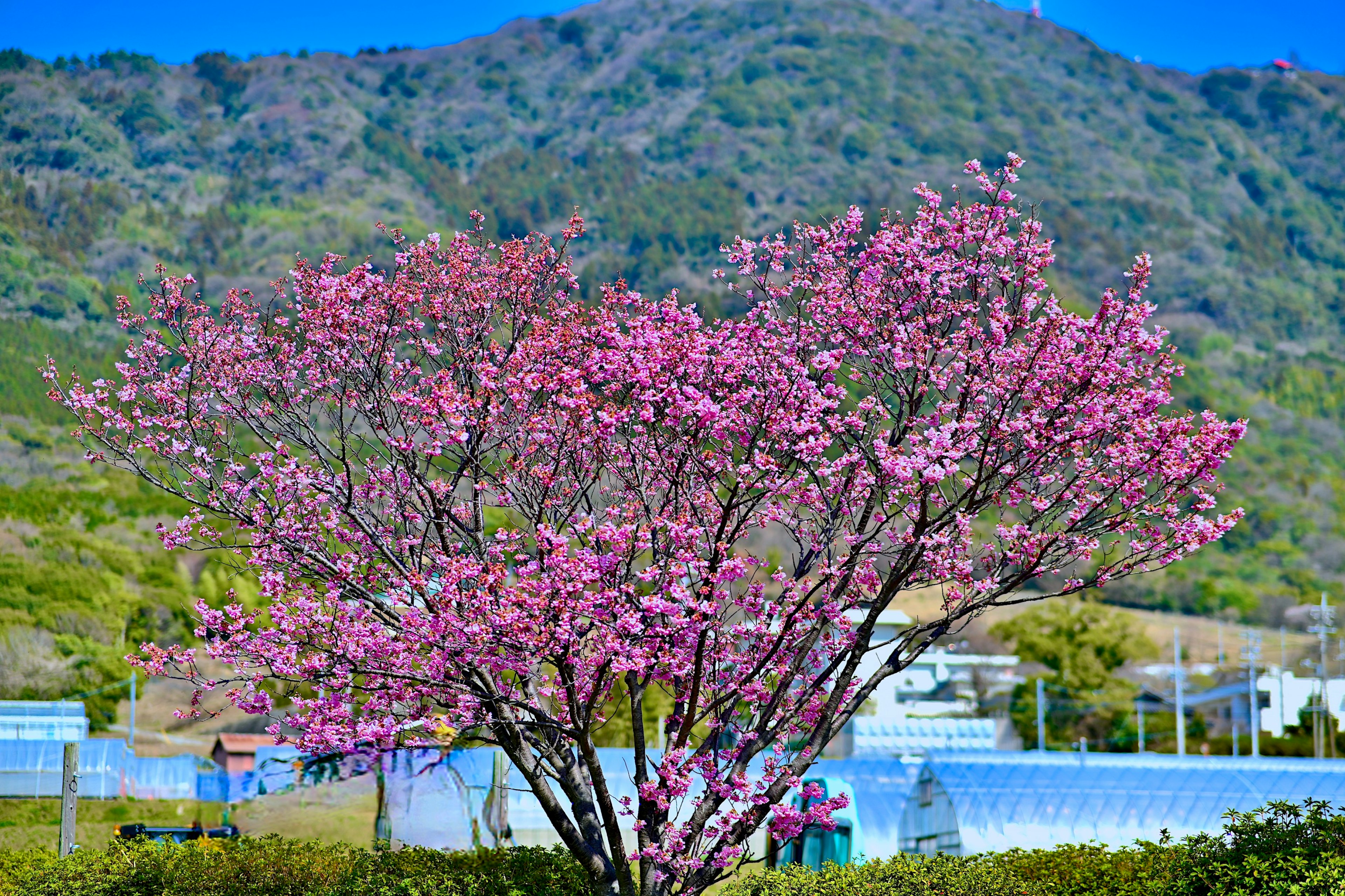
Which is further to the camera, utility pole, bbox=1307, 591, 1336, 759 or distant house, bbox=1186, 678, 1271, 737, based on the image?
distant house, bbox=1186, 678, 1271, 737

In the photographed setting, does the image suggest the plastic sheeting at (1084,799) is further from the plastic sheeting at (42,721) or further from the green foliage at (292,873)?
the plastic sheeting at (42,721)

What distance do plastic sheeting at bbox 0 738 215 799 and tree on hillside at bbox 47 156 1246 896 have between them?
1009 inches

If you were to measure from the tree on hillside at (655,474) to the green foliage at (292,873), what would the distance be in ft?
4.49

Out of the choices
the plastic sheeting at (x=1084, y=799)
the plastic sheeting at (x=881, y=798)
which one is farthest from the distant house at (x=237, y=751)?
the plastic sheeting at (x=1084, y=799)

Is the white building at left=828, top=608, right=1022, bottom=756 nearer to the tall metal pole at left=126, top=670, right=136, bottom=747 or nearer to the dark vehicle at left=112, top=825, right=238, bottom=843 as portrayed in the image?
the dark vehicle at left=112, top=825, right=238, bottom=843

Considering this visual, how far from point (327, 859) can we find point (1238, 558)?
152370mm

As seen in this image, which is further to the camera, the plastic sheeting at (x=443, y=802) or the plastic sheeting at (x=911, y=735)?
the plastic sheeting at (x=911, y=735)

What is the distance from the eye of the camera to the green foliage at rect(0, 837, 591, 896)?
13633 millimetres

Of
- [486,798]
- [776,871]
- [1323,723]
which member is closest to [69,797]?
[486,798]

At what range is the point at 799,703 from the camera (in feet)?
41.9

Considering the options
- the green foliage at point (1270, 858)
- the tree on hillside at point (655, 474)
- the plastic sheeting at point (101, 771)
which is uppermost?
the tree on hillside at point (655, 474)

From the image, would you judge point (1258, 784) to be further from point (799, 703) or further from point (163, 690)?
point (163, 690)

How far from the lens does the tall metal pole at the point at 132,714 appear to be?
48344 millimetres

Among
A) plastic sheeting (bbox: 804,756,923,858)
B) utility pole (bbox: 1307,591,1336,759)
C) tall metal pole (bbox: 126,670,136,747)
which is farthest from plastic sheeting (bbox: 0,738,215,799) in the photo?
utility pole (bbox: 1307,591,1336,759)
